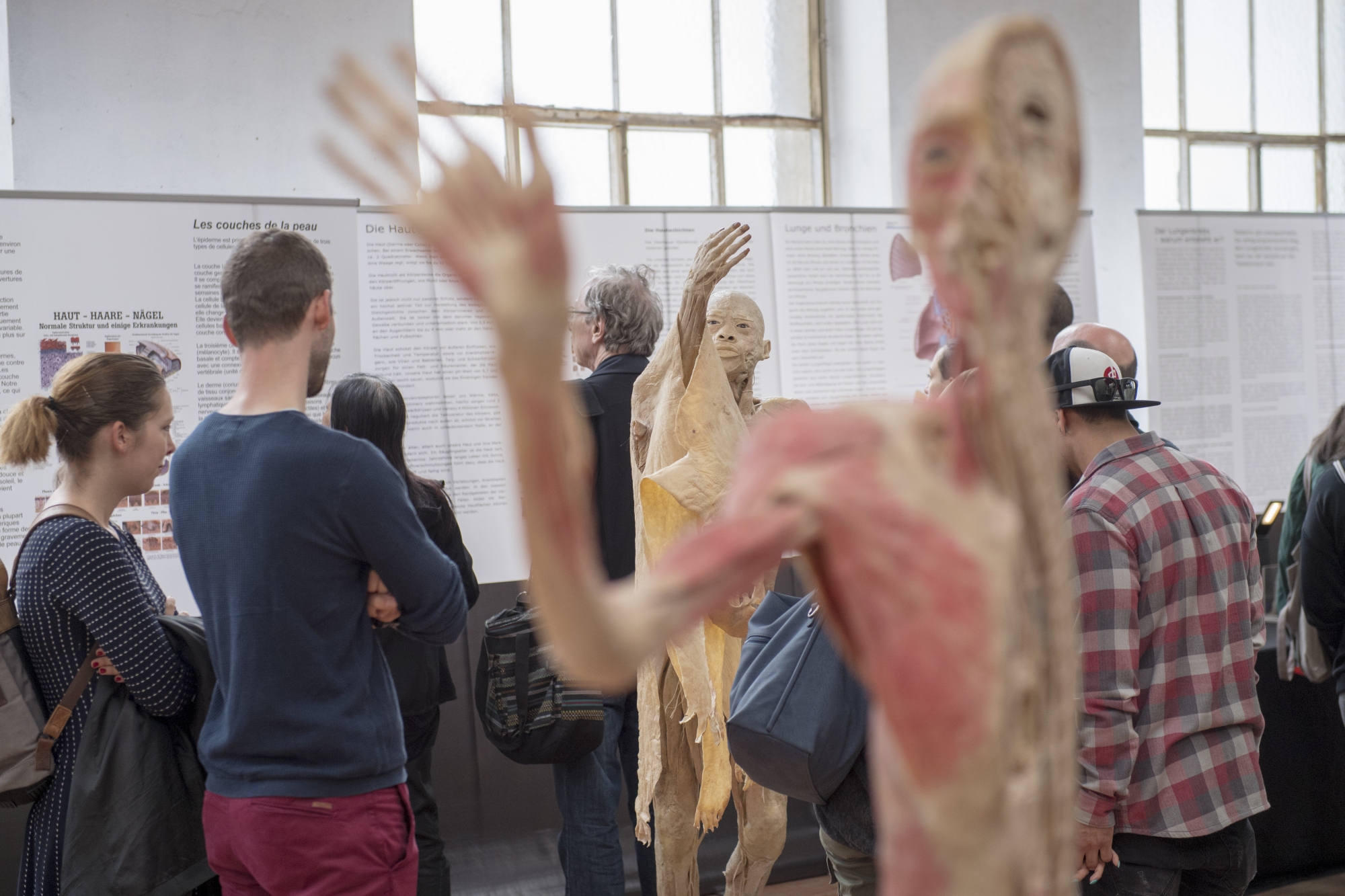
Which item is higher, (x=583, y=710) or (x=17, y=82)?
(x=17, y=82)

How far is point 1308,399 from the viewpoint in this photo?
5656mm

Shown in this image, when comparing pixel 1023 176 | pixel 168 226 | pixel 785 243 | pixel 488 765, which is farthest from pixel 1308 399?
pixel 1023 176

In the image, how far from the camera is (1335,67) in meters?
6.70

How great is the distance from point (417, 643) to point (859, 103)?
12.8 ft

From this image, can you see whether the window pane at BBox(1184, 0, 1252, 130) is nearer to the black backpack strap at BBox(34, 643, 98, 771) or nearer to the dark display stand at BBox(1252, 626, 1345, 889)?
the dark display stand at BBox(1252, 626, 1345, 889)

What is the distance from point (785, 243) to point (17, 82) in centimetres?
310

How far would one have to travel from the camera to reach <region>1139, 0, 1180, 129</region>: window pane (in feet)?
20.8

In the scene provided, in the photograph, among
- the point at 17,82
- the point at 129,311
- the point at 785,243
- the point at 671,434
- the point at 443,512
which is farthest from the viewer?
the point at 785,243

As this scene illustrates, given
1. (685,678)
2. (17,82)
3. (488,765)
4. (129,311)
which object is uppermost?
(17,82)

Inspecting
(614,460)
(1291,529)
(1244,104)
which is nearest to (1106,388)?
(614,460)

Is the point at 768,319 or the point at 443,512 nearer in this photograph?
the point at 443,512

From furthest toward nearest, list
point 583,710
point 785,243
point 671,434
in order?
point 785,243
point 583,710
point 671,434

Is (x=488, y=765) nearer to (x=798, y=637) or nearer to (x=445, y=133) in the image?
(x=798, y=637)

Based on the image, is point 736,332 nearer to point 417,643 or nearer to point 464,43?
point 417,643
